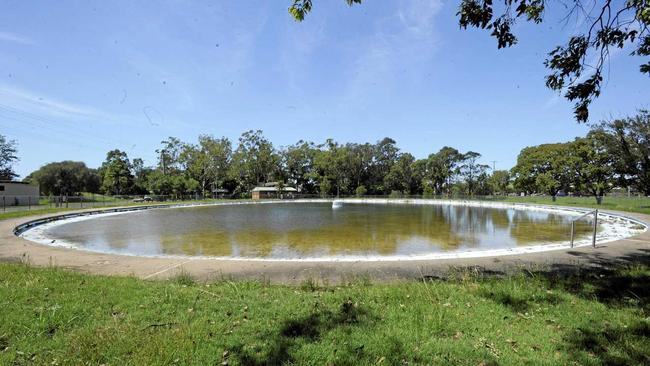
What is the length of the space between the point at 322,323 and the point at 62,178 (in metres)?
89.2

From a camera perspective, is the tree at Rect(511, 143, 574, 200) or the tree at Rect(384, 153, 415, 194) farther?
the tree at Rect(384, 153, 415, 194)

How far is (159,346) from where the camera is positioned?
12.2 feet

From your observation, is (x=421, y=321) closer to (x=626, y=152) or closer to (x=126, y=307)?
(x=126, y=307)

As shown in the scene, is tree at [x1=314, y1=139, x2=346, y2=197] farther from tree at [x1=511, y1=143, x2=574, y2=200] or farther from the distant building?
tree at [x1=511, y1=143, x2=574, y2=200]

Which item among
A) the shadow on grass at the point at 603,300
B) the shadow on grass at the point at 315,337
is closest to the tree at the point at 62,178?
the shadow on grass at the point at 315,337

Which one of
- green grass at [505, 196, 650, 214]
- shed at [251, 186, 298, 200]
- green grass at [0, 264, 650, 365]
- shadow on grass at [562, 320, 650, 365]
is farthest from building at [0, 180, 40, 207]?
green grass at [505, 196, 650, 214]

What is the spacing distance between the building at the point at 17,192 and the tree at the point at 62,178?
27940mm

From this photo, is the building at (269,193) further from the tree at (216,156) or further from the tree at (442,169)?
the tree at (442,169)

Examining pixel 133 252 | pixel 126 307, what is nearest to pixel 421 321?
pixel 126 307

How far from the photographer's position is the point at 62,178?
243ft

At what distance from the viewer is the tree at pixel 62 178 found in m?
72.8

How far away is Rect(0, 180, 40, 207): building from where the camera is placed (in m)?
40.0

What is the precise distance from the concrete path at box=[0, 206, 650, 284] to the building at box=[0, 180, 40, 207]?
38.7m

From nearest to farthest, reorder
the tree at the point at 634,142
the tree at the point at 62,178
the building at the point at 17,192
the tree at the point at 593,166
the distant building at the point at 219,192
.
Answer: the tree at the point at 634,142 → the building at the point at 17,192 → the tree at the point at 593,166 → the tree at the point at 62,178 → the distant building at the point at 219,192
